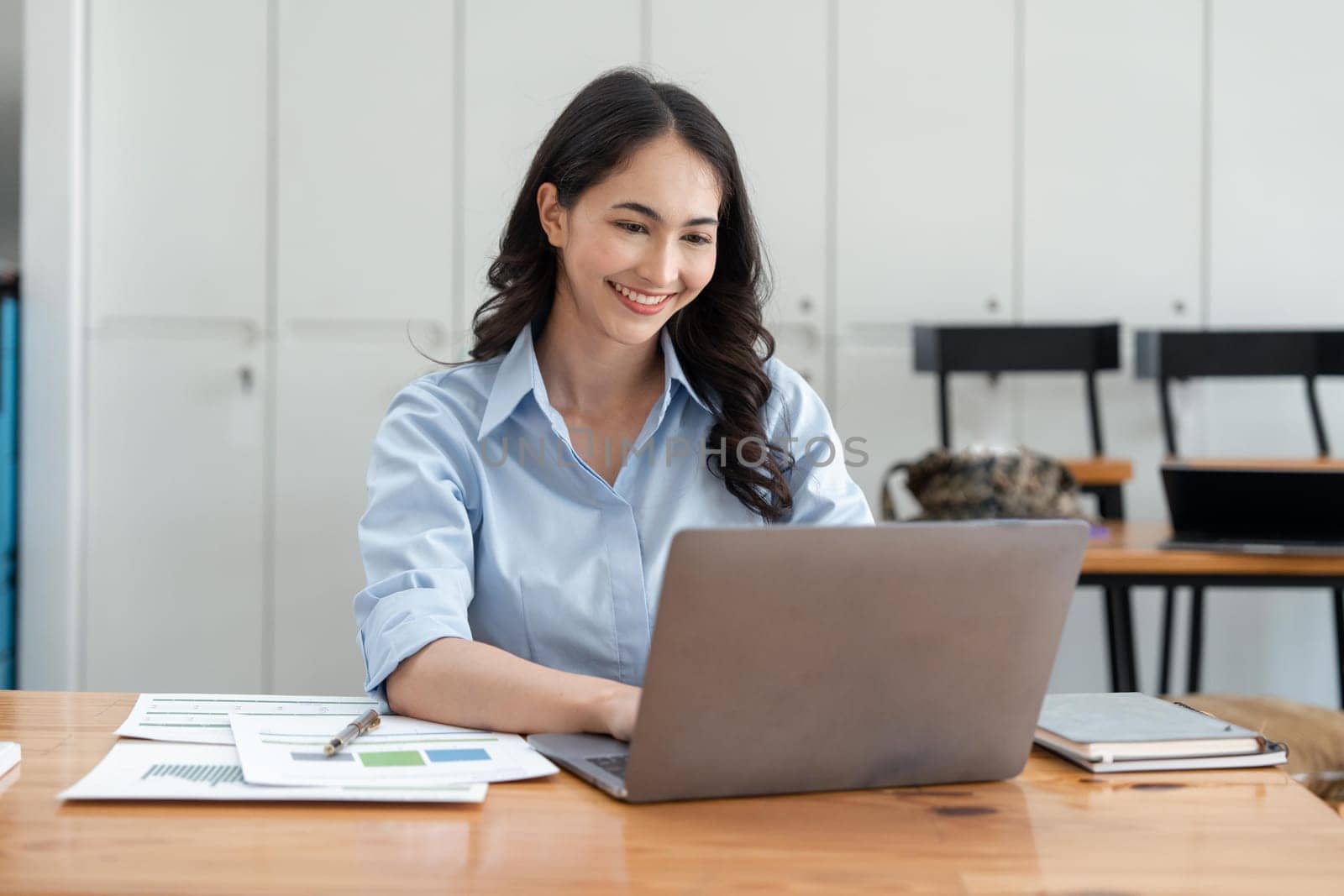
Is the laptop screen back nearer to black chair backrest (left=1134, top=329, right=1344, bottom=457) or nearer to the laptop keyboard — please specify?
black chair backrest (left=1134, top=329, right=1344, bottom=457)

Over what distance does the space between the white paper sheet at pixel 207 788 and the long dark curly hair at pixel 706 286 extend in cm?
65

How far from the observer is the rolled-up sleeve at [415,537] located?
46.6 inches

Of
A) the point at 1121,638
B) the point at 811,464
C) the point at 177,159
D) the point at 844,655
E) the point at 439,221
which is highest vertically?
the point at 177,159

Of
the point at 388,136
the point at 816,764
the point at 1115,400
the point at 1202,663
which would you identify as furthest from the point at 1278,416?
the point at 816,764

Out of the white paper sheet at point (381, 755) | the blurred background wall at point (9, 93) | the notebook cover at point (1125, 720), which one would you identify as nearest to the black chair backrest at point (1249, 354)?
the notebook cover at point (1125, 720)

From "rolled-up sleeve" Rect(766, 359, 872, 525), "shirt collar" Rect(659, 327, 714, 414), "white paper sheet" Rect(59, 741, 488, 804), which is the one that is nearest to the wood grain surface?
"rolled-up sleeve" Rect(766, 359, 872, 525)

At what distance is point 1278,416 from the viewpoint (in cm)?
370

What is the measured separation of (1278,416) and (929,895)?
11.1 feet

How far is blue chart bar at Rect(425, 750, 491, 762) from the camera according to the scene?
0.95 meters

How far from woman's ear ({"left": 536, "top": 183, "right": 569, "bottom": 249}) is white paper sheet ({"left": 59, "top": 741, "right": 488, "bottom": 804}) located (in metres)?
0.79

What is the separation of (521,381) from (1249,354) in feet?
8.52

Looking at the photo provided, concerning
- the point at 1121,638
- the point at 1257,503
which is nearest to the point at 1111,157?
the point at 1121,638

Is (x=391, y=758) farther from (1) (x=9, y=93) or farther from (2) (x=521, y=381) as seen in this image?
(1) (x=9, y=93)

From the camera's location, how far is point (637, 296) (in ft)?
4.76
